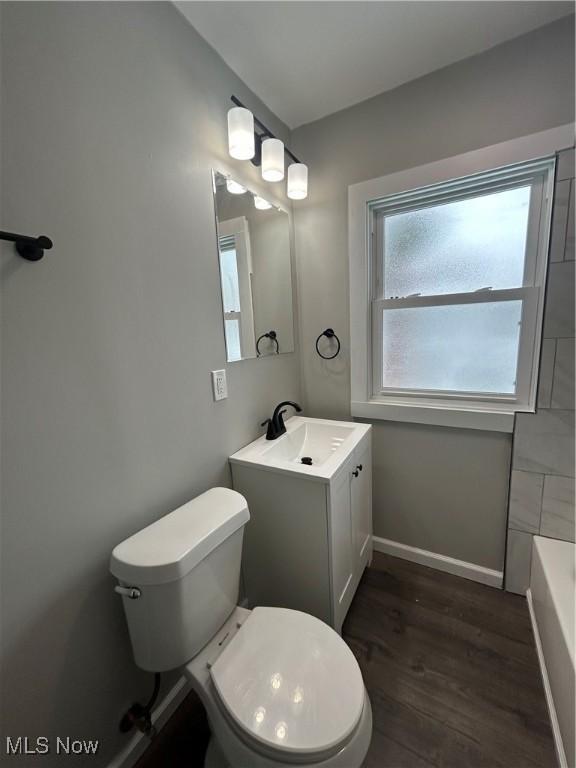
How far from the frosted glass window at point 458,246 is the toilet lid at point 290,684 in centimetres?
158

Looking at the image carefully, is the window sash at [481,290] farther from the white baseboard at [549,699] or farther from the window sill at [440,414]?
the white baseboard at [549,699]

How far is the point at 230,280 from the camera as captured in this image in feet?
4.43

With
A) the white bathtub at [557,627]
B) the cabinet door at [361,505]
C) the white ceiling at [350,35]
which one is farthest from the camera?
the cabinet door at [361,505]

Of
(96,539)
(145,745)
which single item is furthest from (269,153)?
(145,745)

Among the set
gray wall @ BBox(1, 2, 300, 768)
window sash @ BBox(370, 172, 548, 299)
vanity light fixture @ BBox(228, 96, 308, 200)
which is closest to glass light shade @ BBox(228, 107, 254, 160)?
vanity light fixture @ BBox(228, 96, 308, 200)

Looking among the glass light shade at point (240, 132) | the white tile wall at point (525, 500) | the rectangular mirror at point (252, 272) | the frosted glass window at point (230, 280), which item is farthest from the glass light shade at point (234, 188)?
the white tile wall at point (525, 500)

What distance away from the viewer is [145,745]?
1.02 m

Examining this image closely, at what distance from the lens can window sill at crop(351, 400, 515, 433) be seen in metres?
1.45

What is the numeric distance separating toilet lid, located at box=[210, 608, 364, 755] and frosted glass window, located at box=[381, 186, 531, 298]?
1576 mm

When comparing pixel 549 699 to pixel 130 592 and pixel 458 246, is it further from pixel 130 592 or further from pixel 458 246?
pixel 458 246

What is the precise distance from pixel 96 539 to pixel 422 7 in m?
2.13

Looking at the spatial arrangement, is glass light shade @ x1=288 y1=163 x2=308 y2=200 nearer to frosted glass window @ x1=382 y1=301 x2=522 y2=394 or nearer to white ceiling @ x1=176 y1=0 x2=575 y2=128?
white ceiling @ x1=176 y1=0 x2=575 y2=128

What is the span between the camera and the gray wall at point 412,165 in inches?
49.0

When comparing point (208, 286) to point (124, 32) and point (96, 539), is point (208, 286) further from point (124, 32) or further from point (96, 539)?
point (96, 539)
